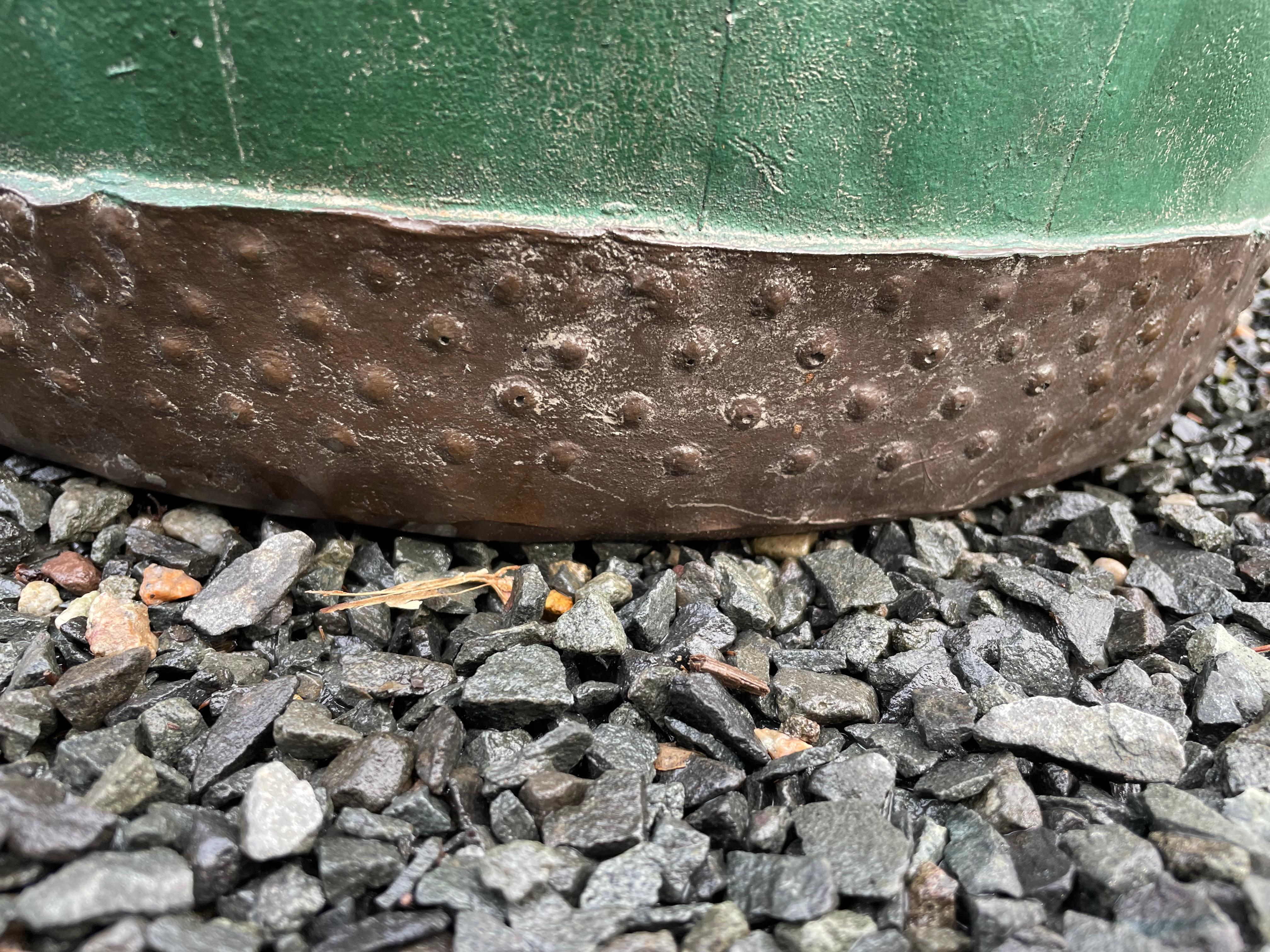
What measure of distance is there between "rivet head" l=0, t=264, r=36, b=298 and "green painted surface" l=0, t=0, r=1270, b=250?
12 centimetres

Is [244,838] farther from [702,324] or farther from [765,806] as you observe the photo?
[702,324]

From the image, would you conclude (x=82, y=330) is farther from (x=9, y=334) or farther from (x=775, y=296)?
(x=775, y=296)

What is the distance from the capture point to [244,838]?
81cm

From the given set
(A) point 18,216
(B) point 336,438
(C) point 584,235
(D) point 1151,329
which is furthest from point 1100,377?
(A) point 18,216

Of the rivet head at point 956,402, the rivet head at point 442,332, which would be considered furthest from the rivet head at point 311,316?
the rivet head at point 956,402

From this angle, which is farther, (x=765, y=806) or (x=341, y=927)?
(x=765, y=806)

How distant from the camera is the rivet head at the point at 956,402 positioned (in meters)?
1.18

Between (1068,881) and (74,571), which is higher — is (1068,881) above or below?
below

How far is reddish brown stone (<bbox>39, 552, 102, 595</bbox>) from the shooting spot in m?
1.20

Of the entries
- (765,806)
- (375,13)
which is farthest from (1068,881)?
(375,13)

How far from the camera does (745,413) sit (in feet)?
3.61

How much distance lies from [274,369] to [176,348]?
0.12 meters

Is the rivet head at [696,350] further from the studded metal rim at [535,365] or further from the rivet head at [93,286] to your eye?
the rivet head at [93,286]

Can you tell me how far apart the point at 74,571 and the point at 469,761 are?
69cm
